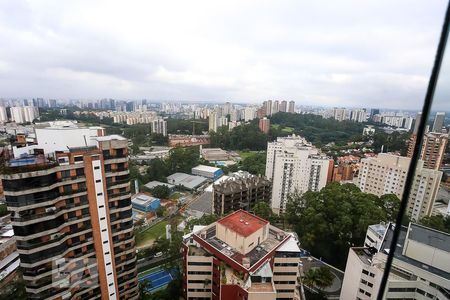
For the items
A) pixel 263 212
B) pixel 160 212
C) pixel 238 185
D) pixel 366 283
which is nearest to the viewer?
pixel 366 283

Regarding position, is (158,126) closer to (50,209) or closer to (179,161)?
(179,161)

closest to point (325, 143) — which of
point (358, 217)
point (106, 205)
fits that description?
point (358, 217)

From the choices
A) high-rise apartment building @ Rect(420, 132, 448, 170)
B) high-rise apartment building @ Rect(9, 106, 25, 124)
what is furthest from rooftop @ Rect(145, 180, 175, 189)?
high-rise apartment building @ Rect(9, 106, 25, 124)

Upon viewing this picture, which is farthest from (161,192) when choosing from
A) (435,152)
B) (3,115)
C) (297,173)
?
(3,115)

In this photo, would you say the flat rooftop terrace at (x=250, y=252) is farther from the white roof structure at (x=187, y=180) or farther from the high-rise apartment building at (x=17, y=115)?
the high-rise apartment building at (x=17, y=115)

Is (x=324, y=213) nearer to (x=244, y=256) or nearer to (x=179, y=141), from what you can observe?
(x=244, y=256)

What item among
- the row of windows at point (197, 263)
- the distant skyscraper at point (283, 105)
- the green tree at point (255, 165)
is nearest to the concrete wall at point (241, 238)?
the row of windows at point (197, 263)
